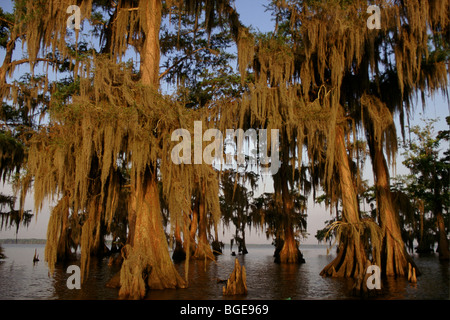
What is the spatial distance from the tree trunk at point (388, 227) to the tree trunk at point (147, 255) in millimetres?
9056

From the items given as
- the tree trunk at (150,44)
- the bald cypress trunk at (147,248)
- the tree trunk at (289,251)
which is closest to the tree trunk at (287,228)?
the tree trunk at (289,251)

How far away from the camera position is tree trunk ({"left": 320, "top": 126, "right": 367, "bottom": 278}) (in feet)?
49.5

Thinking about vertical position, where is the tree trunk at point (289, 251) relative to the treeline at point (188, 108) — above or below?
below

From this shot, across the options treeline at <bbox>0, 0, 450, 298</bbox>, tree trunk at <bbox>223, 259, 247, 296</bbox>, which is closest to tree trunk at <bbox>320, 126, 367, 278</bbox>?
treeline at <bbox>0, 0, 450, 298</bbox>

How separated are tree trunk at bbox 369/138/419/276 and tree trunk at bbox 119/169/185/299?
29.7ft

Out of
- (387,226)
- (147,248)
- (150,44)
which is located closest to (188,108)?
(150,44)

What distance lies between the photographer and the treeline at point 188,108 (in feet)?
36.1

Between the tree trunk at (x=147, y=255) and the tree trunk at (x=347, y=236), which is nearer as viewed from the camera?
the tree trunk at (x=147, y=255)

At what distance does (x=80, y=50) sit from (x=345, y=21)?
37.2ft

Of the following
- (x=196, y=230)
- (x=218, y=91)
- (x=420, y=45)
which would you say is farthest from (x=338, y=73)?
(x=196, y=230)

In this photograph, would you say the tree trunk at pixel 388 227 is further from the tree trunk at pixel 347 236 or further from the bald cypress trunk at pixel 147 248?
the bald cypress trunk at pixel 147 248

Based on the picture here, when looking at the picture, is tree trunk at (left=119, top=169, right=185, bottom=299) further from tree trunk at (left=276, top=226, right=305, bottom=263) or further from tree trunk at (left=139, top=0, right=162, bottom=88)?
tree trunk at (left=276, top=226, right=305, bottom=263)

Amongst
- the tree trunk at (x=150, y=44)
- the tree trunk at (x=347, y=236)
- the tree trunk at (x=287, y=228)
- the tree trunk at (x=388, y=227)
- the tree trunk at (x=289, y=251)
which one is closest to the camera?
the tree trunk at (x=150, y=44)

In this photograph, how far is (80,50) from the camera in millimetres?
16266
